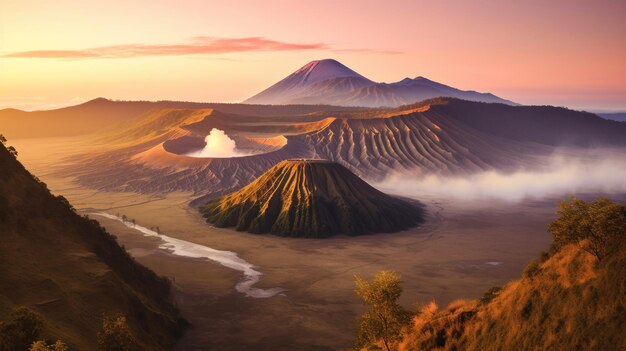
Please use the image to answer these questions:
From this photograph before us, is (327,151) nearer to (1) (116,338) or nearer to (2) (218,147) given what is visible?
(2) (218,147)

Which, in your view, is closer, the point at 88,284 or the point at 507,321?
the point at 507,321

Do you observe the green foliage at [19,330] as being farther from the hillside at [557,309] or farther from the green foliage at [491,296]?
the green foliage at [491,296]

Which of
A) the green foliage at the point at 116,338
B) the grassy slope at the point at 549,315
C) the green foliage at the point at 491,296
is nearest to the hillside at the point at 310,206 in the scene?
the green foliage at the point at 491,296

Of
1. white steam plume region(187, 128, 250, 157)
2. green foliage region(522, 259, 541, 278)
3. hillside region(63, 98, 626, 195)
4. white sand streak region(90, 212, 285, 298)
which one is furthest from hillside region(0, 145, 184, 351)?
white steam plume region(187, 128, 250, 157)

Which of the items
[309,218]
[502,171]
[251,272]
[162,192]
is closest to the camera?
[251,272]

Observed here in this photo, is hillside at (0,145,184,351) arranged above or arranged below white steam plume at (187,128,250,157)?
below

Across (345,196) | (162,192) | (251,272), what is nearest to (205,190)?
(162,192)

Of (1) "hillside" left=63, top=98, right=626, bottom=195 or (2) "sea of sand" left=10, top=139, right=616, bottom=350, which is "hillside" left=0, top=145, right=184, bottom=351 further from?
(1) "hillside" left=63, top=98, right=626, bottom=195

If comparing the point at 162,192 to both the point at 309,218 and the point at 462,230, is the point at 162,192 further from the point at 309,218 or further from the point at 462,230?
the point at 462,230
